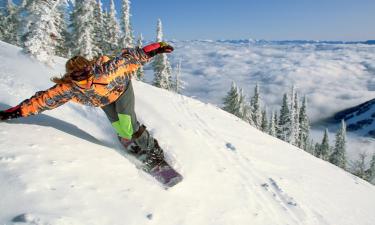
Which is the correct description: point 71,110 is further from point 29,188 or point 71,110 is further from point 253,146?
point 253,146

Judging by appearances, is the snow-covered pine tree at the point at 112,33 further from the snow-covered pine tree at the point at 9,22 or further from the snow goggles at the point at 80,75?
the snow goggles at the point at 80,75

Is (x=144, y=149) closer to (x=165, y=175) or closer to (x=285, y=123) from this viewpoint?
(x=165, y=175)

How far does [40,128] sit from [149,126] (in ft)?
9.87

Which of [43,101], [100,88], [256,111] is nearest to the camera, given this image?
[100,88]

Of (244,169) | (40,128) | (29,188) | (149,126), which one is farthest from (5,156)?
(244,169)

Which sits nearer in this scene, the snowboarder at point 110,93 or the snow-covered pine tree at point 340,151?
the snowboarder at point 110,93

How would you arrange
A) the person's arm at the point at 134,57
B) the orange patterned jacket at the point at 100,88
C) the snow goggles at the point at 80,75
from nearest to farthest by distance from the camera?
the snow goggles at the point at 80,75 → the orange patterned jacket at the point at 100,88 → the person's arm at the point at 134,57

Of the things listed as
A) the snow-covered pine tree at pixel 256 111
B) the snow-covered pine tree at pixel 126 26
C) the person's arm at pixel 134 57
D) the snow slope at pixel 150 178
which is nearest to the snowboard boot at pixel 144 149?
the snow slope at pixel 150 178

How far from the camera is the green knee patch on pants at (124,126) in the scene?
20.8 ft

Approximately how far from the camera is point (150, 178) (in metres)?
6.09

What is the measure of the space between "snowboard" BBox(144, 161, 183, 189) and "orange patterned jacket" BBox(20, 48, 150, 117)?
5.07ft

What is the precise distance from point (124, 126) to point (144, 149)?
61 cm

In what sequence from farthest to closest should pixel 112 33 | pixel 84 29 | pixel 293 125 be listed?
pixel 293 125 → pixel 112 33 → pixel 84 29

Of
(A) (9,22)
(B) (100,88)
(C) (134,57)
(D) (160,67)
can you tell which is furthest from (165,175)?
Result: (A) (9,22)
